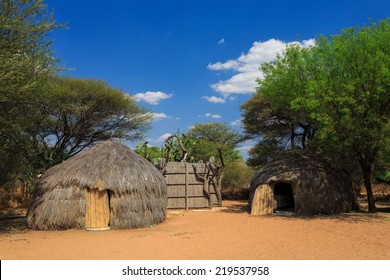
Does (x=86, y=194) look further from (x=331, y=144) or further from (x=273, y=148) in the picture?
(x=273, y=148)

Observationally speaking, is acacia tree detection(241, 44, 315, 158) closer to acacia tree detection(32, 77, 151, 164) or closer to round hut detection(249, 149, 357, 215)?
round hut detection(249, 149, 357, 215)

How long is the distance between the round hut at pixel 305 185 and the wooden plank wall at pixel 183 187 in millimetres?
3328

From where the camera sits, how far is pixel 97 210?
12.4m

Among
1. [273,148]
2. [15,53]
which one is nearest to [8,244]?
[15,53]

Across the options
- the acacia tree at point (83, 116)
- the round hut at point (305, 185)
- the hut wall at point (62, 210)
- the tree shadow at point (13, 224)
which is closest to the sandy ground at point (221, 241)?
the tree shadow at point (13, 224)

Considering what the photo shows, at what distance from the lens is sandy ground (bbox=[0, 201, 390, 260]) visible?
826 cm

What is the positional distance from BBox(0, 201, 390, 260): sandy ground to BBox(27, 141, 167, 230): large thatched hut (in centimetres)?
46

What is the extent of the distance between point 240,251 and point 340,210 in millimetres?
8750

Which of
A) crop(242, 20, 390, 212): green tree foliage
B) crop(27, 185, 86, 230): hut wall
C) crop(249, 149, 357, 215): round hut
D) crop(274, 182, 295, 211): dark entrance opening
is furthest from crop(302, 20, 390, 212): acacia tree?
crop(27, 185, 86, 230): hut wall

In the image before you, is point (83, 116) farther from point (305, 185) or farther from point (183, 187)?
point (305, 185)

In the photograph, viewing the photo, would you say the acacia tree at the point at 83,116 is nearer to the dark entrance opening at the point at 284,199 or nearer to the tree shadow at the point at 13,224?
the tree shadow at the point at 13,224

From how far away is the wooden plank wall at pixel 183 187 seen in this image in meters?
18.7

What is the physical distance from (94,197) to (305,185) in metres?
8.50

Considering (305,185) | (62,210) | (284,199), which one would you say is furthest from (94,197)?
(284,199)
